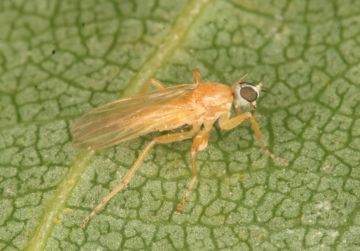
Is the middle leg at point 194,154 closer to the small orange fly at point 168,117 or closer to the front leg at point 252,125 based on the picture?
the small orange fly at point 168,117

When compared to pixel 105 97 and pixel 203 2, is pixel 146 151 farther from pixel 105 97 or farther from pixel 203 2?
pixel 203 2

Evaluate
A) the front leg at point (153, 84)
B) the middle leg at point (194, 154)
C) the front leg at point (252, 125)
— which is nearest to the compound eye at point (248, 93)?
the front leg at point (252, 125)

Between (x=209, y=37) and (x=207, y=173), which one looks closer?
(x=207, y=173)

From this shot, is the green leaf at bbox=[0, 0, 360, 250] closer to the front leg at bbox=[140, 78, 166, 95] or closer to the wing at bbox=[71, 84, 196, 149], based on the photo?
the front leg at bbox=[140, 78, 166, 95]

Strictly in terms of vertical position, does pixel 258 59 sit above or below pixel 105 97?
above

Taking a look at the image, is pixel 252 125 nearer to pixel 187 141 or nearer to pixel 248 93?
pixel 248 93

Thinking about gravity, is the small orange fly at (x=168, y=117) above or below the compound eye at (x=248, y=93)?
below

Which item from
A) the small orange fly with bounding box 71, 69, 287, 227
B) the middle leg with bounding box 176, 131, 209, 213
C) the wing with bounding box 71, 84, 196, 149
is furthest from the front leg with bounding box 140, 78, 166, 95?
the middle leg with bounding box 176, 131, 209, 213

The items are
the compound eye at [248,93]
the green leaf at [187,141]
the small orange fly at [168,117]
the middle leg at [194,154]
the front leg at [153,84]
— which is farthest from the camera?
the front leg at [153,84]

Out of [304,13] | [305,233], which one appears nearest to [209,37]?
[304,13]
